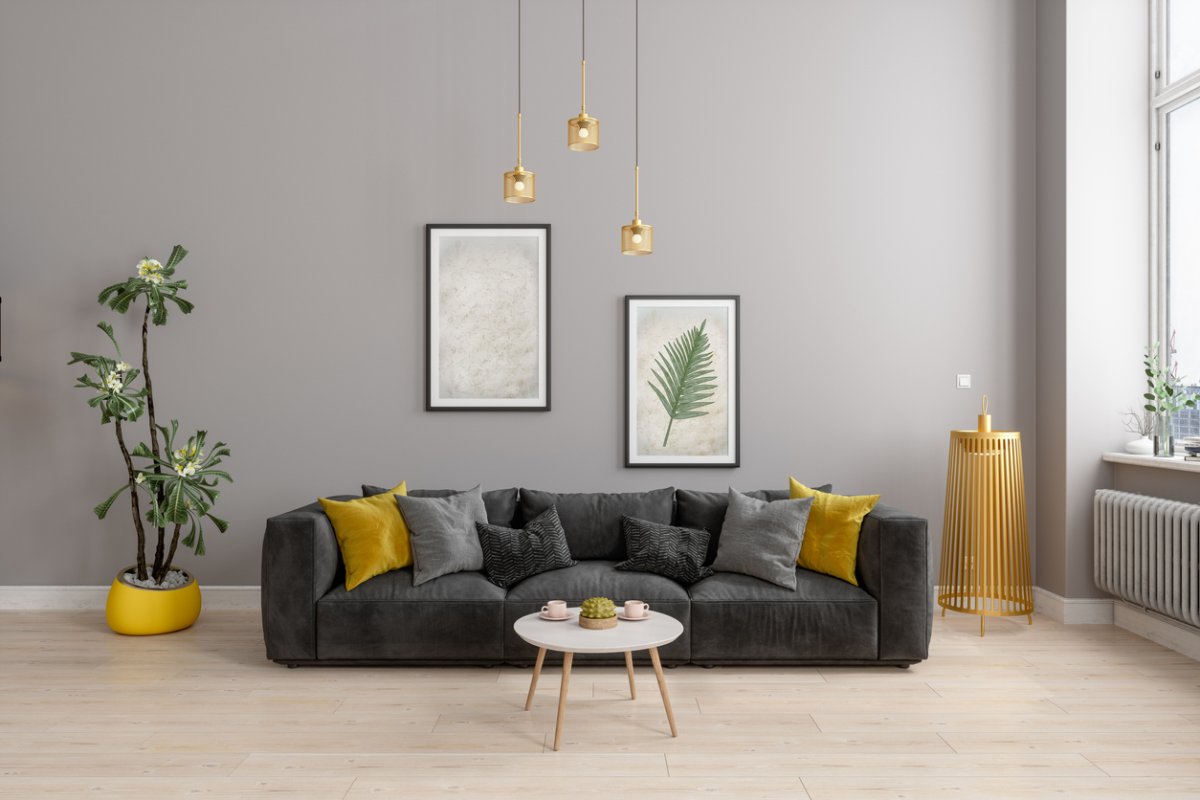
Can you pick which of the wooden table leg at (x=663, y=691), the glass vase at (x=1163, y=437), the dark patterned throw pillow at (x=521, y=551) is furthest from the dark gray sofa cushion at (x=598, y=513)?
the glass vase at (x=1163, y=437)

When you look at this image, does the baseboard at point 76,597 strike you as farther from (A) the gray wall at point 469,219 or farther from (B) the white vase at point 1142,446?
(B) the white vase at point 1142,446

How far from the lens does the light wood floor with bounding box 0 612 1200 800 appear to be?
8.50 feet

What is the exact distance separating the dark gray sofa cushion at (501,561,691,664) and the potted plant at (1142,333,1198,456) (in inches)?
105

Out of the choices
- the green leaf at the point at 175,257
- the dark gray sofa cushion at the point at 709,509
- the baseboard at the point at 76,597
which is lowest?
the baseboard at the point at 76,597

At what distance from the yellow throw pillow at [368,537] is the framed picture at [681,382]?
4.71 ft

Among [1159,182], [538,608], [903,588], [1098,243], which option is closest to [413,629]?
[538,608]

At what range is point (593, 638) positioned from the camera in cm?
294

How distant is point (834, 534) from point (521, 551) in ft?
4.96

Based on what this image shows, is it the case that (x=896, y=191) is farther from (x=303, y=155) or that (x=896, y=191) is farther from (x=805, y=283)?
(x=303, y=155)

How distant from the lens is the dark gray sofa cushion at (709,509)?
4230 mm

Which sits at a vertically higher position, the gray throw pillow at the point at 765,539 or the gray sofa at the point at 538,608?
the gray throw pillow at the point at 765,539

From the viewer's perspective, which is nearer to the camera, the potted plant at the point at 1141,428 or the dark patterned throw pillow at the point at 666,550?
the dark patterned throw pillow at the point at 666,550

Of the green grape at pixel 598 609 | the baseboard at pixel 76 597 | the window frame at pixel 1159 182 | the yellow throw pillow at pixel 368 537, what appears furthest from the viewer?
the baseboard at pixel 76 597

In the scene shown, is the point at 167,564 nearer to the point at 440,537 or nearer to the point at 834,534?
Answer: the point at 440,537
